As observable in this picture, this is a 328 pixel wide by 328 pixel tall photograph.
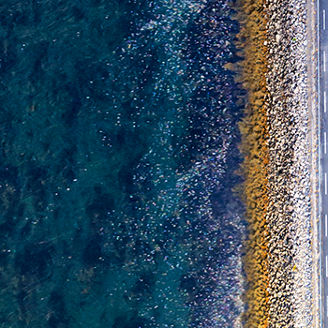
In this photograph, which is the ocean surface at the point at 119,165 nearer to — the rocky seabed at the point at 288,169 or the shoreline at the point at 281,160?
the shoreline at the point at 281,160

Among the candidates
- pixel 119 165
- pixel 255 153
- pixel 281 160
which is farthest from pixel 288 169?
pixel 119 165

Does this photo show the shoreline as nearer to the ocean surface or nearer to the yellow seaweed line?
the yellow seaweed line

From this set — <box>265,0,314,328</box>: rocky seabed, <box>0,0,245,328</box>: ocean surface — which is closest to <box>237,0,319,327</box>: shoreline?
<box>265,0,314,328</box>: rocky seabed

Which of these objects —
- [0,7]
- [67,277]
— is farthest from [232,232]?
[0,7]

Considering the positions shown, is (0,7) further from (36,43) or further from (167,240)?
(167,240)

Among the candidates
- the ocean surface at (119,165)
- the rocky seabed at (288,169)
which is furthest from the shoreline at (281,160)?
the ocean surface at (119,165)

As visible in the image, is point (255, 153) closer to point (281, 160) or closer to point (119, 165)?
point (281, 160)
